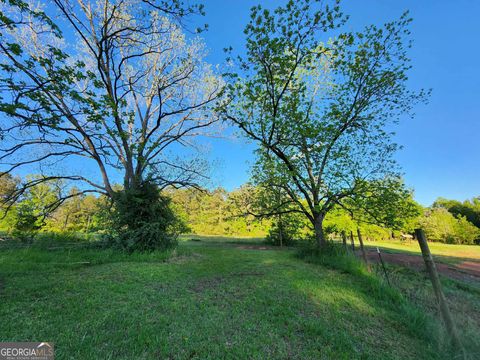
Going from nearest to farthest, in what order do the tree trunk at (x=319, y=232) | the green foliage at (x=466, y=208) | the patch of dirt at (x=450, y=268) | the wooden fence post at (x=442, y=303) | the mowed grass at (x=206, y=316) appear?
the mowed grass at (x=206, y=316) < the wooden fence post at (x=442, y=303) < the patch of dirt at (x=450, y=268) < the tree trunk at (x=319, y=232) < the green foliage at (x=466, y=208)

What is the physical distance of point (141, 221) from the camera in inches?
343

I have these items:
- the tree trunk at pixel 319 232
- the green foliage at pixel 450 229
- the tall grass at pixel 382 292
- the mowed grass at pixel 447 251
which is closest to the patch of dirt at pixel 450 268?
the mowed grass at pixel 447 251

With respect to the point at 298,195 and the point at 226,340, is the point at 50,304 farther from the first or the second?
the point at 298,195

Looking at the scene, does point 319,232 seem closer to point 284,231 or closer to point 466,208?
point 284,231

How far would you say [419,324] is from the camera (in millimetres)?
3264

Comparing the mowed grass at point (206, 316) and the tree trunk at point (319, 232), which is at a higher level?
the tree trunk at point (319, 232)

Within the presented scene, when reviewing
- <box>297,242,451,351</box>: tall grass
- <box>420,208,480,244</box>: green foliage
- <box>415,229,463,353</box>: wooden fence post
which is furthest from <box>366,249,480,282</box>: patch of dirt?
<box>420,208,480,244</box>: green foliage

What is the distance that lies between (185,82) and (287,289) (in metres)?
11.0

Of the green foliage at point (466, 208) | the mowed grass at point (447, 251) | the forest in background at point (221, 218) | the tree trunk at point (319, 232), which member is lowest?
the mowed grass at point (447, 251)

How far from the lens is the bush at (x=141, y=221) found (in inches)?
333

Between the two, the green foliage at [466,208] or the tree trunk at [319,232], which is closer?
the tree trunk at [319,232]

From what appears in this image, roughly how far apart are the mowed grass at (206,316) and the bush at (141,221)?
3011mm

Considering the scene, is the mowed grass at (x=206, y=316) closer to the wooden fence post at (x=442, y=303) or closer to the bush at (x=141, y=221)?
the wooden fence post at (x=442, y=303)

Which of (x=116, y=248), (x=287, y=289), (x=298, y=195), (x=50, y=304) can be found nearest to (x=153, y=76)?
(x=116, y=248)
